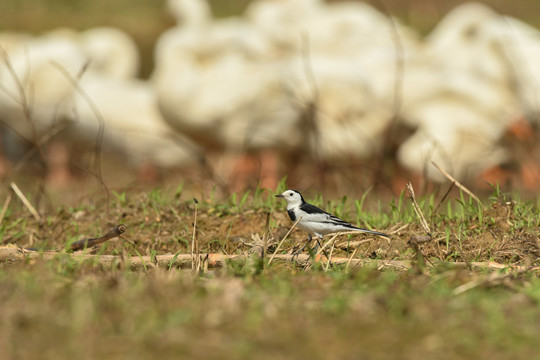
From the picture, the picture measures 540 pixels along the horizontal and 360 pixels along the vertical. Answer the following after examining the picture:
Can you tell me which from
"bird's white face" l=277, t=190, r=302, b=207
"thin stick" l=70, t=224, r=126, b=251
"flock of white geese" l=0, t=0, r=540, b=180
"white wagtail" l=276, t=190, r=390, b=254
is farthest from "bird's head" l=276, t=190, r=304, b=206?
"flock of white geese" l=0, t=0, r=540, b=180

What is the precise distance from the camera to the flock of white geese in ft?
26.8

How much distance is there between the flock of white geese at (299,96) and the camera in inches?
321

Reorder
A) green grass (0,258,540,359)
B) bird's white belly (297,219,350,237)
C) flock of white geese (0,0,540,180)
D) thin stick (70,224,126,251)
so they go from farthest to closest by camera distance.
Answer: flock of white geese (0,0,540,180) < thin stick (70,224,126,251) < bird's white belly (297,219,350,237) < green grass (0,258,540,359)

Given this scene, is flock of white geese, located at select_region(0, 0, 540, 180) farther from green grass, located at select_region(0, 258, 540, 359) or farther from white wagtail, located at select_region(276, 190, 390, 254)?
green grass, located at select_region(0, 258, 540, 359)

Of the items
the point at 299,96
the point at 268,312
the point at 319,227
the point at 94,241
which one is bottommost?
the point at 299,96

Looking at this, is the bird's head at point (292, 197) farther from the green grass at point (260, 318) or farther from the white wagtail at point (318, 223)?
the green grass at point (260, 318)

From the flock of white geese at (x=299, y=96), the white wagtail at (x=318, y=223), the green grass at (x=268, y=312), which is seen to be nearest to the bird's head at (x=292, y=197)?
the white wagtail at (x=318, y=223)

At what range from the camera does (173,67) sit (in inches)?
346

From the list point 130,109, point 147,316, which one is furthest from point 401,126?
point 147,316

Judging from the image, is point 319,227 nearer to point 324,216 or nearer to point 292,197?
point 324,216

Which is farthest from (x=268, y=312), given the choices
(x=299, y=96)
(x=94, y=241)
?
(x=299, y=96)

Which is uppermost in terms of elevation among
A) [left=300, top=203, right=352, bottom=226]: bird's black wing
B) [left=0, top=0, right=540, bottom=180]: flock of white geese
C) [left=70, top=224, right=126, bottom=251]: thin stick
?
[left=300, top=203, right=352, bottom=226]: bird's black wing

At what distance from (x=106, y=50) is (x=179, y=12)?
1357mm

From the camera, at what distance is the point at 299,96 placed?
7.77 metres
